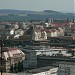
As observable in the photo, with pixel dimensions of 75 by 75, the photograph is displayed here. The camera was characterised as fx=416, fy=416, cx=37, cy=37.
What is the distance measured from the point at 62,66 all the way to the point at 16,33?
1332cm

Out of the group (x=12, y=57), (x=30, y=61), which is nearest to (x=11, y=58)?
(x=12, y=57)

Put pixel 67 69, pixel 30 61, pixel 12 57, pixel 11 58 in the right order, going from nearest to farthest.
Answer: pixel 67 69 → pixel 11 58 → pixel 12 57 → pixel 30 61

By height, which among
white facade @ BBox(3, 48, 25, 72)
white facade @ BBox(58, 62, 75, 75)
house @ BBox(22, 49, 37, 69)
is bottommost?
house @ BBox(22, 49, 37, 69)

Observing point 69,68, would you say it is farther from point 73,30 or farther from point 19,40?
point 73,30

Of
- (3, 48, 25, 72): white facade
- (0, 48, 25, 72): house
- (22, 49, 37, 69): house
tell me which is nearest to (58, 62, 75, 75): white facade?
(0, 48, 25, 72): house

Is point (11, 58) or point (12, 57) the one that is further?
point (12, 57)

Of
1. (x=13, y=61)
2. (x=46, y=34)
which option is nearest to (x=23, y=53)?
(x=13, y=61)

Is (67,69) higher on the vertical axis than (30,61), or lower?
higher

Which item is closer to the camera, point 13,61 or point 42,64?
point 13,61

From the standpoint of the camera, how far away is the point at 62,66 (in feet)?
27.7

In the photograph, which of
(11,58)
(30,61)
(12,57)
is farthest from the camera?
(30,61)

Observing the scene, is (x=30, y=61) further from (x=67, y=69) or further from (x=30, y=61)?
(x=67, y=69)

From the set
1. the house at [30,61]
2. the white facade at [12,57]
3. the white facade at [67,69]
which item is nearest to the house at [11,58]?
the white facade at [12,57]

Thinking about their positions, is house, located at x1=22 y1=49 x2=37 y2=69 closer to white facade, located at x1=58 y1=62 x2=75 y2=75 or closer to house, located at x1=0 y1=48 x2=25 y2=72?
house, located at x1=0 y1=48 x2=25 y2=72
